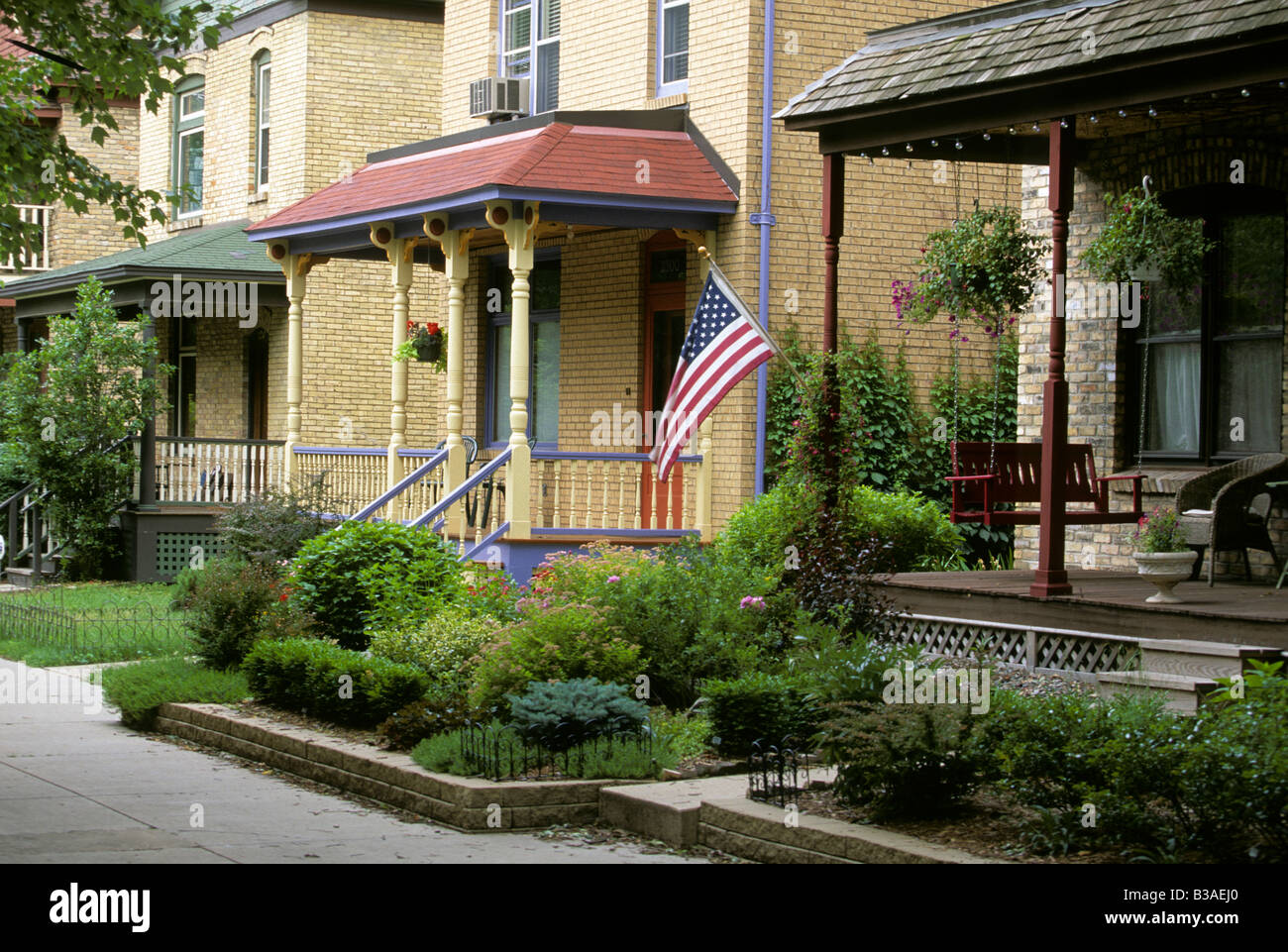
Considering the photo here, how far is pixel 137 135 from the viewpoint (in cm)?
3206

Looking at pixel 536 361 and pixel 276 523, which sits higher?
pixel 536 361

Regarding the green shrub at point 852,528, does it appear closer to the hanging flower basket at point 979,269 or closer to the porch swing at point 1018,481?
the porch swing at point 1018,481

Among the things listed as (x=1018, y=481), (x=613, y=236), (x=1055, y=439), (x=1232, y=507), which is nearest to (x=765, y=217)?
(x=613, y=236)

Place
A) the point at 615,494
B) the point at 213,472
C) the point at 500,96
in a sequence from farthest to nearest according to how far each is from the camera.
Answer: the point at 213,472 → the point at 500,96 → the point at 615,494

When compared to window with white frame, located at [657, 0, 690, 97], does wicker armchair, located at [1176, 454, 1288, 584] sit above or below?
below

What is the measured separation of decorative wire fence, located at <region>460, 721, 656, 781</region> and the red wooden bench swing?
12.8 feet

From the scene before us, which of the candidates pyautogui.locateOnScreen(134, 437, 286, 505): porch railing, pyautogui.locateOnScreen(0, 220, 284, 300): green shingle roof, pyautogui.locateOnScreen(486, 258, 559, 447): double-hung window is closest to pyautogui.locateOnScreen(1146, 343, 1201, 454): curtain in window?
pyautogui.locateOnScreen(486, 258, 559, 447): double-hung window

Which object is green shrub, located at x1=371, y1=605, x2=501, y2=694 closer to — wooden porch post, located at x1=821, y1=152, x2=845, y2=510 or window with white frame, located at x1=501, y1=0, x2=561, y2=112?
wooden porch post, located at x1=821, y1=152, x2=845, y2=510

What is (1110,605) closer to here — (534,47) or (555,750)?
(555,750)

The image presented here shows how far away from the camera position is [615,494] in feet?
55.1

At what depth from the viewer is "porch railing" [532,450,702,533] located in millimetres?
16188

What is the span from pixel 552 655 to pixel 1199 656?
3.89m

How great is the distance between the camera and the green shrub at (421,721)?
9.61m
